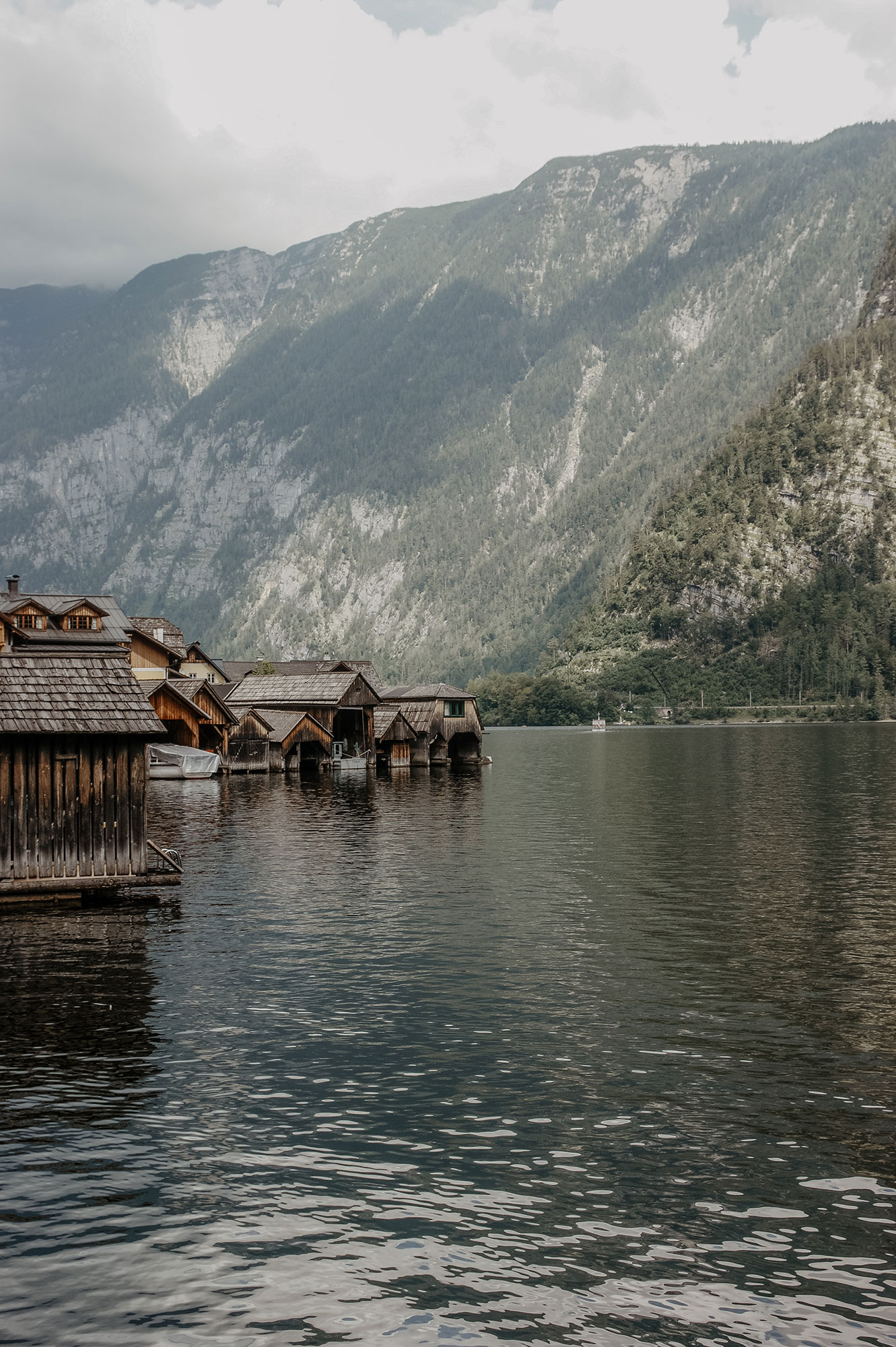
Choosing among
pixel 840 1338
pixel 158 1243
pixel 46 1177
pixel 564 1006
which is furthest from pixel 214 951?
pixel 840 1338

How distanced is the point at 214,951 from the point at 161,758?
69886 mm

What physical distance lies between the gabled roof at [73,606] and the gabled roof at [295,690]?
1199cm

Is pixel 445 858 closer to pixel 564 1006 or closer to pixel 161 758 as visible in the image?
pixel 564 1006

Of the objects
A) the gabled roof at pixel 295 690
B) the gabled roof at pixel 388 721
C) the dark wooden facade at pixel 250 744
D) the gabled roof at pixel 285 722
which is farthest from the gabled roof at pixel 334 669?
the dark wooden facade at pixel 250 744

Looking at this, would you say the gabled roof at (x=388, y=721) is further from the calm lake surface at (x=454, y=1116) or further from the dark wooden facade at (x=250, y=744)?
the calm lake surface at (x=454, y=1116)

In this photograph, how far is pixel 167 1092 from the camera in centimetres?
1911

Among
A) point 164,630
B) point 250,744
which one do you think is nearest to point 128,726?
point 250,744

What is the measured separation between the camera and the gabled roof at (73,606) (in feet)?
368

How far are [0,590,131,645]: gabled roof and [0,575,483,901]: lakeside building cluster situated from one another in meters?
0.19

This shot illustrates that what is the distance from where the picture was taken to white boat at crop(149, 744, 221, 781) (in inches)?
3856

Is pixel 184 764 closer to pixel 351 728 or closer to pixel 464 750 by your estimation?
pixel 351 728

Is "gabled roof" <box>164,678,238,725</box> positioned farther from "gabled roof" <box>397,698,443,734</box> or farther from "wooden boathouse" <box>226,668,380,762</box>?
"gabled roof" <box>397,698,443,734</box>

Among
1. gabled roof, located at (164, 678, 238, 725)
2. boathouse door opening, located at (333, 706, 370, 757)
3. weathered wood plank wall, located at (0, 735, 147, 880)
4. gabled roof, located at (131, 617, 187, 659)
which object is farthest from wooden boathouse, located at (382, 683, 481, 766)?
weathered wood plank wall, located at (0, 735, 147, 880)

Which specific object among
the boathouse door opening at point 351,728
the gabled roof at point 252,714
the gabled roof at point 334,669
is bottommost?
the boathouse door opening at point 351,728
